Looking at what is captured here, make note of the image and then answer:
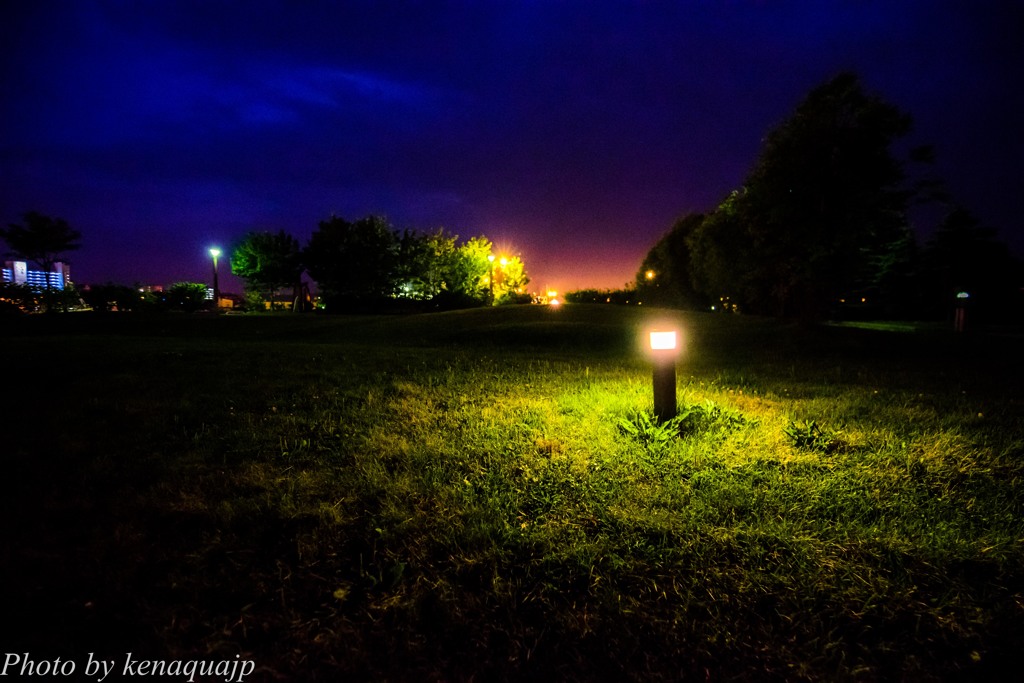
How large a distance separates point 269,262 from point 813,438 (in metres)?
45.7

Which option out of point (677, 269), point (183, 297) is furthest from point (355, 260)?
point (677, 269)

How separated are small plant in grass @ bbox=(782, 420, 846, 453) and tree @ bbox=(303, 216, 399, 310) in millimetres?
38158

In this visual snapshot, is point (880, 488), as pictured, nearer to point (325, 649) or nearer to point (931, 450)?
point (931, 450)

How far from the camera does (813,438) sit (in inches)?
164

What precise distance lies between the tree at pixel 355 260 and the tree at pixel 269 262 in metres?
2.66

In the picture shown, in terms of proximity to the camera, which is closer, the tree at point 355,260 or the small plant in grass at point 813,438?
the small plant in grass at point 813,438

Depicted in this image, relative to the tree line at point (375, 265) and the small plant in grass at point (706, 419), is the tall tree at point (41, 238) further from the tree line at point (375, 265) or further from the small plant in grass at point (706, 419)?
the small plant in grass at point (706, 419)

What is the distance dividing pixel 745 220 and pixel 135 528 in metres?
21.3

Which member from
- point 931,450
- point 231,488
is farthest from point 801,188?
point 231,488

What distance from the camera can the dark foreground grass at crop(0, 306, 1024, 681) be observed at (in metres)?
1.93

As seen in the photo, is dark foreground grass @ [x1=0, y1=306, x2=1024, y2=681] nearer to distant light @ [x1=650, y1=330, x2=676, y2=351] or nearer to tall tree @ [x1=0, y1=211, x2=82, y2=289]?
distant light @ [x1=650, y1=330, x2=676, y2=351]

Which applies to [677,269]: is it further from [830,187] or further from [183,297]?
[183,297]

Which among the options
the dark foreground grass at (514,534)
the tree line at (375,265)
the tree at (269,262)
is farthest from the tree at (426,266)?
the dark foreground grass at (514,534)

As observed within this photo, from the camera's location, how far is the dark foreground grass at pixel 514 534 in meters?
1.93
